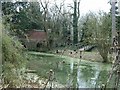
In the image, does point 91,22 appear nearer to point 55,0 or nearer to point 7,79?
point 55,0

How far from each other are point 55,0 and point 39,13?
0.53 feet

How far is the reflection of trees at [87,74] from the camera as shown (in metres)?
2.21

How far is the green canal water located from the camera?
81.4 inches

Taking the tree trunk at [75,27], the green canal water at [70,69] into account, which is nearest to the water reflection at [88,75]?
the green canal water at [70,69]

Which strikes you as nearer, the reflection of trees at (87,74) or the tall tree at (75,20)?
the tall tree at (75,20)

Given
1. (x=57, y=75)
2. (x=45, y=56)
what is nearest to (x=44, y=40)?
(x=45, y=56)

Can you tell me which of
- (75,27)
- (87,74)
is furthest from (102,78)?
(75,27)

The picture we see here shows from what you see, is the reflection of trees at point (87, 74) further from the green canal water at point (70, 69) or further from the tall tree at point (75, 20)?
the tall tree at point (75, 20)

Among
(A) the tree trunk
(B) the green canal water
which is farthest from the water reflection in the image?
(A) the tree trunk

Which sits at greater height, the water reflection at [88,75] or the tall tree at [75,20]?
the tall tree at [75,20]

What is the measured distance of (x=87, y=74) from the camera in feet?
7.41

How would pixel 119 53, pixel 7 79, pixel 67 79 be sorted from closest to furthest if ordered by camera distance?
pixel 119 53
pixel 7 79
pixel 67 79

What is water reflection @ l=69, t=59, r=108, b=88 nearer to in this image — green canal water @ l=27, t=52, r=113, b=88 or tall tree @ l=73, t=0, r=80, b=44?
green canal water @ l=27, t=52, r=113, b=88

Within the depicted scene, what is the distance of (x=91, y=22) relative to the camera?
2.13 metres
